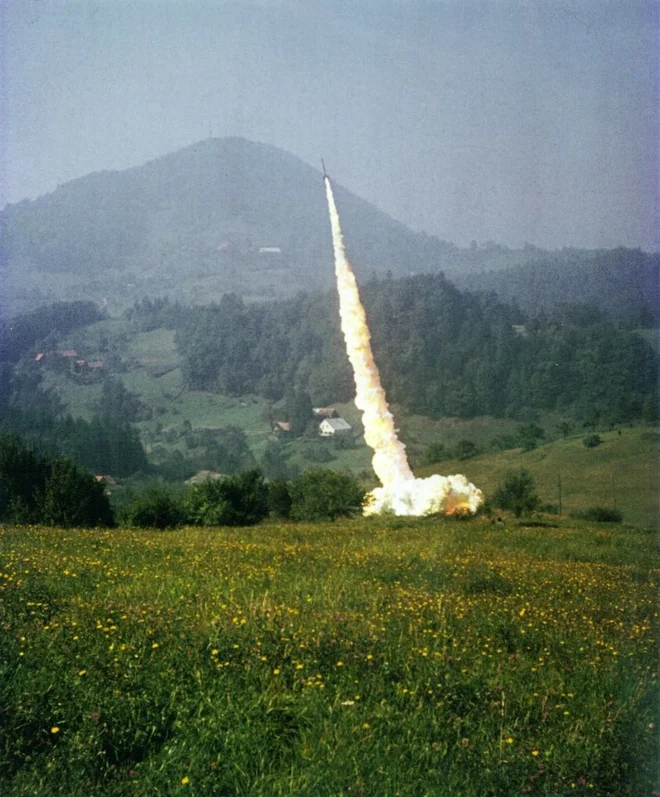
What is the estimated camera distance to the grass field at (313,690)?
659cm

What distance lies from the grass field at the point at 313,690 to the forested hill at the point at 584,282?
82.4 meters

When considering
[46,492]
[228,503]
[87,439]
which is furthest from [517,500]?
[87,439]

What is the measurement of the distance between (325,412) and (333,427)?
538cm

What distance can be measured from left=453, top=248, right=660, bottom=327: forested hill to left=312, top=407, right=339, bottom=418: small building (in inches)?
1464

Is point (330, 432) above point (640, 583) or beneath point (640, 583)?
beneath

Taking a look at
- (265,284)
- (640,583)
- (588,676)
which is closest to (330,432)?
(265,284)

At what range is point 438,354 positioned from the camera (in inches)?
4742

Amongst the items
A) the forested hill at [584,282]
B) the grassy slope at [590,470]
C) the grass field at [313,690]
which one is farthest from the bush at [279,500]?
the forested hill at [584,282]

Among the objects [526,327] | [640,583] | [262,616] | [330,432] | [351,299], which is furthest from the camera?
[526,327]

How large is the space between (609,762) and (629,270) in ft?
356

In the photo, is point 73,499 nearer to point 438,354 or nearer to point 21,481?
point 21,481

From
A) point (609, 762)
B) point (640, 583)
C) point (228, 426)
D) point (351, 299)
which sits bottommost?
point (228, 426)

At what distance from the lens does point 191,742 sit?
22.4 ft

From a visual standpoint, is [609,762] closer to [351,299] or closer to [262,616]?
[262,616]
